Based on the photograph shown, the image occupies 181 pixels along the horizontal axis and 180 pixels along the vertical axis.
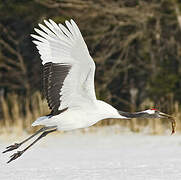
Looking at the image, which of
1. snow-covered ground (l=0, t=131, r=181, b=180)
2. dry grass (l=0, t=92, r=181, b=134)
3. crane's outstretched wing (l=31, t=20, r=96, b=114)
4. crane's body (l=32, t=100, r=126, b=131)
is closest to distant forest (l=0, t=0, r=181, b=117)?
dry grass (l=0, t=92, r=181, b=134)

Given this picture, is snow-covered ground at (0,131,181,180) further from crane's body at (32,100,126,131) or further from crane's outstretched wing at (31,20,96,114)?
crane's outstretched wing at (31,20,96,114)

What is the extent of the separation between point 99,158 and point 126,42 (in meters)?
5.59

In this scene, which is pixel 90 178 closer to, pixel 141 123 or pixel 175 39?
pixel 141 123

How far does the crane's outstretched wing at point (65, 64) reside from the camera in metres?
5.89

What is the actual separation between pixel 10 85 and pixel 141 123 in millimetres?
5178

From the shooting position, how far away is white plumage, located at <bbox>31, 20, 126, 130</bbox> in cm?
589

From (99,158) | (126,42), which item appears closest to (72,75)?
(99,158)

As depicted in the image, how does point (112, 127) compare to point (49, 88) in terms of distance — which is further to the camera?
point (112, 127)

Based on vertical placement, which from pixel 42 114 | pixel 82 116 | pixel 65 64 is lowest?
pixel 42 114

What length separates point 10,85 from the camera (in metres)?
17.2

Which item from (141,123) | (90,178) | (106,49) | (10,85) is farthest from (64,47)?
(10,85)

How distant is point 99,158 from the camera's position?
31.3 ft

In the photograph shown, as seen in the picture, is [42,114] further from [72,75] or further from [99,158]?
[72,75]

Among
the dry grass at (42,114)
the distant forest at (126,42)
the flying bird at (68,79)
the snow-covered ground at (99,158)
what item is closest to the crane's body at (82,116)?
the flying bird at (68,79)
